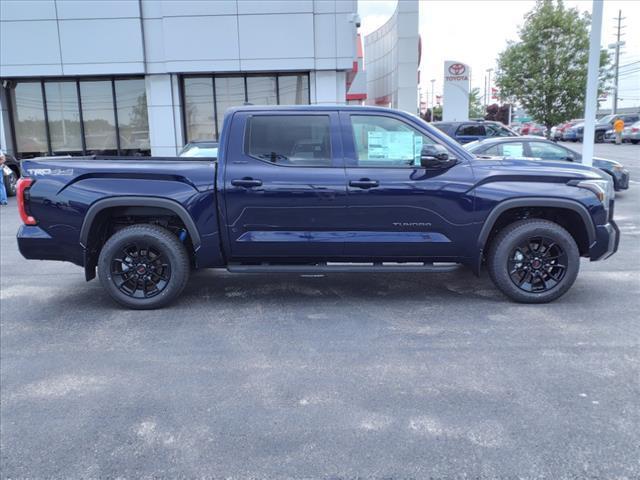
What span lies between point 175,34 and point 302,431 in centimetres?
1618

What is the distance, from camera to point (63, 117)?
1903 cm

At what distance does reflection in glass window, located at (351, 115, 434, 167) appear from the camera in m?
5.46

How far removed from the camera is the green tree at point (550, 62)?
21641 mm

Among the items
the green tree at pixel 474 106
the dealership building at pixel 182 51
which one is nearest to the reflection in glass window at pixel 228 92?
the dealership building at pixel 182 51

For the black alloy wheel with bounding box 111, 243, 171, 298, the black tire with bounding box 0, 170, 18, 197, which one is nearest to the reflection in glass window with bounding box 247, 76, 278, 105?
the black tire with bounding box 0, 170, 18, 197

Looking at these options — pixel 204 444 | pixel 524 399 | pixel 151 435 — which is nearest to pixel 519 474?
pixel 524 399

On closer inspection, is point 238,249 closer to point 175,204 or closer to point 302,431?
point 175,204

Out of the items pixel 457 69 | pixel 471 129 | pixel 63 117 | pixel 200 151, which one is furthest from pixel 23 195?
pixel 457 69

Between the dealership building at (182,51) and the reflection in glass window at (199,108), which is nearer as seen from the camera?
the dealership building at (182,51)

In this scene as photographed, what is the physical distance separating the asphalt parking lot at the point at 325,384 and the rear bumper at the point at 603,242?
50 cm

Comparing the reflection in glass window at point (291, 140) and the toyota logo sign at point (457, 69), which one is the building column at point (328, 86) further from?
the reflection in glass window at point (291, 140)

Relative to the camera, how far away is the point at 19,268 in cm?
756

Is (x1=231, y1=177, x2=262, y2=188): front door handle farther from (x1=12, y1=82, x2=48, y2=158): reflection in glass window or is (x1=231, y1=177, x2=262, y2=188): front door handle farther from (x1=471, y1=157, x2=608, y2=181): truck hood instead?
(x1=12, y1=82, x2=48, y2=158): reflection in glass window

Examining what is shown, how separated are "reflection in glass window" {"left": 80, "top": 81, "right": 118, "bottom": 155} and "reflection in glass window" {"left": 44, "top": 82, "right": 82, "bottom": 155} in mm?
285
